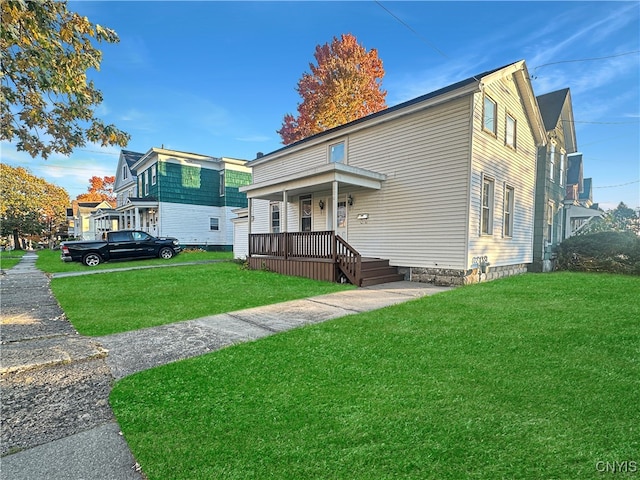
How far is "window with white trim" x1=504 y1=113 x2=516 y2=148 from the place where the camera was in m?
10.6

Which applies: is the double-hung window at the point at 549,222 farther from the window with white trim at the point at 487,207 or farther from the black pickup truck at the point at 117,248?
the black pickup truck at the point at 117,248

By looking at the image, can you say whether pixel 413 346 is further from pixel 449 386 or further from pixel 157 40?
pixel 157 40

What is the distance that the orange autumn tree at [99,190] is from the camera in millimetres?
51369

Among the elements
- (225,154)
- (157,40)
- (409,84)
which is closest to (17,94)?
(157,40)

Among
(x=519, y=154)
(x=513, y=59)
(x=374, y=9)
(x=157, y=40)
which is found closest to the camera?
(x=374, y=9)

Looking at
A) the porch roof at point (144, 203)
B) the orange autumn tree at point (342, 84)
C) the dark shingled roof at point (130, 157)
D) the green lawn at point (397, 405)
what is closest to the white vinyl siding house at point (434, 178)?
the green lawn at point (397, 405)

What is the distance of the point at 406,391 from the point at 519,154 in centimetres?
1199

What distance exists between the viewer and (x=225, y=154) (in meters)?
23.3

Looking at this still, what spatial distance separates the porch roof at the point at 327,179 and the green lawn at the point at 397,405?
18.7 feet

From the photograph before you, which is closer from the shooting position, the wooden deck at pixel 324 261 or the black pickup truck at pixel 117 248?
the wooden deck at pixel 324 261

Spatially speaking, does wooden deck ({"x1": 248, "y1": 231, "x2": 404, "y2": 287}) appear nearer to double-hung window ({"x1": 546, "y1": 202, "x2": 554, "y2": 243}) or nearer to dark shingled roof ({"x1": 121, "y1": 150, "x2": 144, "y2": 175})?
double-hung window ({"x1": 546, "y1": 202, "x2": 554, "y2": 243})

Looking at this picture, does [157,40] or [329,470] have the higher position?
[157,40]

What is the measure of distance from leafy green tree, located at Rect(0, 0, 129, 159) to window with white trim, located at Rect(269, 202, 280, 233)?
8134 mm

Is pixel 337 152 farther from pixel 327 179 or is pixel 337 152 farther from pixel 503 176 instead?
pixel 503 176
